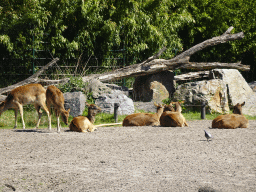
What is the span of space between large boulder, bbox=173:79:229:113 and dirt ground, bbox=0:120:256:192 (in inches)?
194

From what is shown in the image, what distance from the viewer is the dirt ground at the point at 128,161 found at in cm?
531

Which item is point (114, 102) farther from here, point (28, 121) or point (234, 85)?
point (234, 85)

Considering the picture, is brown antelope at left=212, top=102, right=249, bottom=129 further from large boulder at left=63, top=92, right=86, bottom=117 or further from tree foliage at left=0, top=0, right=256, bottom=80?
tree foliage at left=0, top=0, right=256, bottom=80

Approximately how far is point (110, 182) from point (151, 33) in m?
14.7

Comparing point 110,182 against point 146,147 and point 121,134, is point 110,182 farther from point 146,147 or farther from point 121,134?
point 121,134

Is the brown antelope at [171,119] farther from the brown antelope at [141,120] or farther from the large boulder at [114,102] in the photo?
the large boulder at [114,102]

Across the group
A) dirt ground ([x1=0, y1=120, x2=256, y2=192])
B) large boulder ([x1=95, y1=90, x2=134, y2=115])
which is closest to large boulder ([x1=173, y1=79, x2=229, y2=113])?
large boulder ([x1=95, y1=90, x2=134, y2=115])

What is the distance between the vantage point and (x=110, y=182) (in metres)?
5.40

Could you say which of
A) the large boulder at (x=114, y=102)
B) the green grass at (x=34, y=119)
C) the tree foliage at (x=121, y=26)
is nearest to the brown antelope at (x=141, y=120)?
the green grass at (x=34, y=119)

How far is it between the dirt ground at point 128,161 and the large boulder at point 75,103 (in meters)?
3.15

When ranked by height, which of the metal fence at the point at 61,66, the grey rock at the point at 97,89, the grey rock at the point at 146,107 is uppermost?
the metal fence at the point at 61,66

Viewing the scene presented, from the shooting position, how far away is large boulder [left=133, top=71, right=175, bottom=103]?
58.7ft

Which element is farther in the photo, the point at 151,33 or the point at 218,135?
the point at 151,33

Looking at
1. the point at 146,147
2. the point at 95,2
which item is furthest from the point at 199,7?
the point at 146,147
